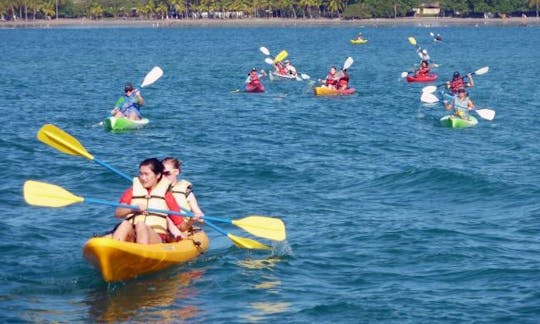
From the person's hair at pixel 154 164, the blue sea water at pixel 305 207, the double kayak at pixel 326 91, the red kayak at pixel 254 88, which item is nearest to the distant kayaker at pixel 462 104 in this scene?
the blue sea water at pixel 305 207

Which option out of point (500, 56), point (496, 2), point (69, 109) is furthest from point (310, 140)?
point (496, 2)

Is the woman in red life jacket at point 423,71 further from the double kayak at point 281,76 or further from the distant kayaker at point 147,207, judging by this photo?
the distant kayaker at point 147,207

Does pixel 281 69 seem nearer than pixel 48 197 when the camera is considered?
No

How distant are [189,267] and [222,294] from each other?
1.05 meters

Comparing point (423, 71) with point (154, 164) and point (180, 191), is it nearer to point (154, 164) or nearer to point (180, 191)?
point (180, 191)

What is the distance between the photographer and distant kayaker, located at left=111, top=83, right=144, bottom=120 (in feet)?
85.0

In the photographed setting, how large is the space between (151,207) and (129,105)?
14.1 metres

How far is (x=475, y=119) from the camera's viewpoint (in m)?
28.0

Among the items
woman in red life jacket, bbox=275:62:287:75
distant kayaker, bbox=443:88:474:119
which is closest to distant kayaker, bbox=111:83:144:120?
distant kayaker, bbox=443:88:474:119

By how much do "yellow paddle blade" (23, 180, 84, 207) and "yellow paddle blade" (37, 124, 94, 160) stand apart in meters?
1.02

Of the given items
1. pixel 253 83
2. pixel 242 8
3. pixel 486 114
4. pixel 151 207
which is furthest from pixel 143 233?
pixel 242 8

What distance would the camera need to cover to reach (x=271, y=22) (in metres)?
157

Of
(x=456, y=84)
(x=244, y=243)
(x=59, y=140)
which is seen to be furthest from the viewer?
(x=456, y=84)

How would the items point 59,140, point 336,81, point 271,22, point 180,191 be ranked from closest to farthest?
1. point 180,191
2. point 59,140
3. point 336,81
4. point 271,22
